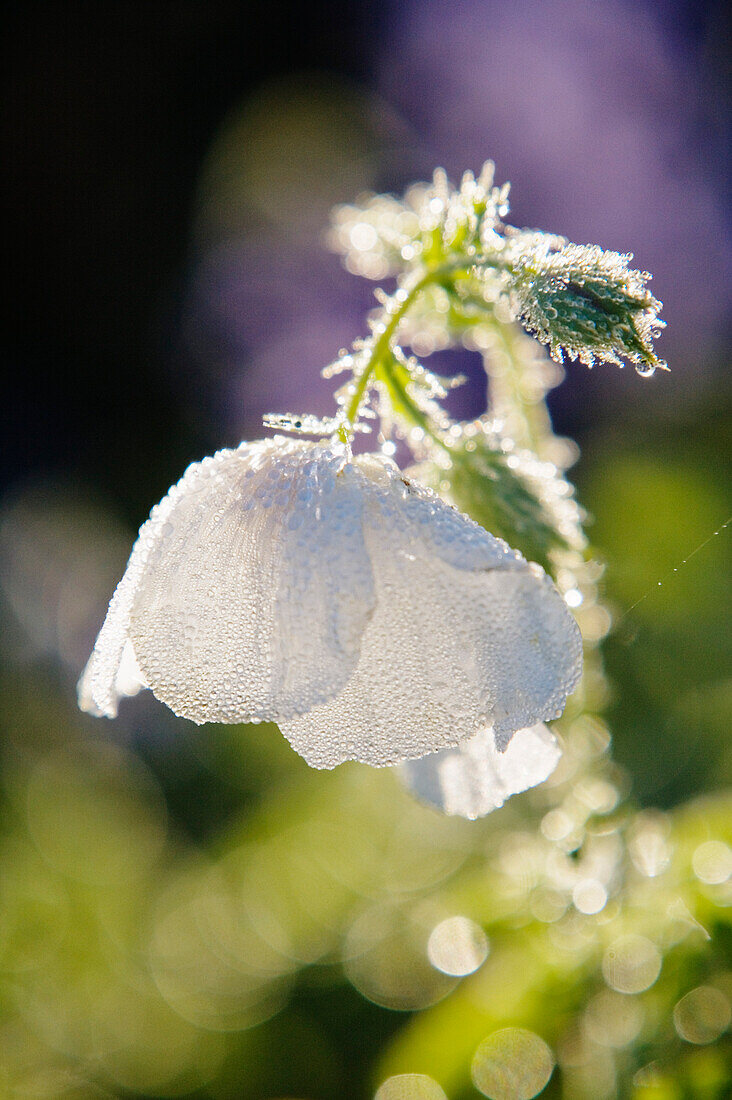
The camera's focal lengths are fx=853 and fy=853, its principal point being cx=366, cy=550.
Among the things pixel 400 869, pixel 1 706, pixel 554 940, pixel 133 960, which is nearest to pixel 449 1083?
pixel 554 940

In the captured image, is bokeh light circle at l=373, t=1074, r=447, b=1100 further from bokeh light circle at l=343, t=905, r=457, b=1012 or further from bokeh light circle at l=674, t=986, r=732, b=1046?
bokeh light circle at l=674, t=986, r=732, b=1046

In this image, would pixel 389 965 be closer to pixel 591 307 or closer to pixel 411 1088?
pixel 411 1088

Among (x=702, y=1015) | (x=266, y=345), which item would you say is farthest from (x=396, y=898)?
(x=266, y=345)

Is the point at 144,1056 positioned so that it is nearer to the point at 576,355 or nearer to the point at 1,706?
the point at 1,706

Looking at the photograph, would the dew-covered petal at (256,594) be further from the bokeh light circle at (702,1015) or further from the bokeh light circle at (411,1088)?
the bokeh light circle at (411,1088)

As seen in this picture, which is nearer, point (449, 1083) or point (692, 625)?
point (449, 1083)
